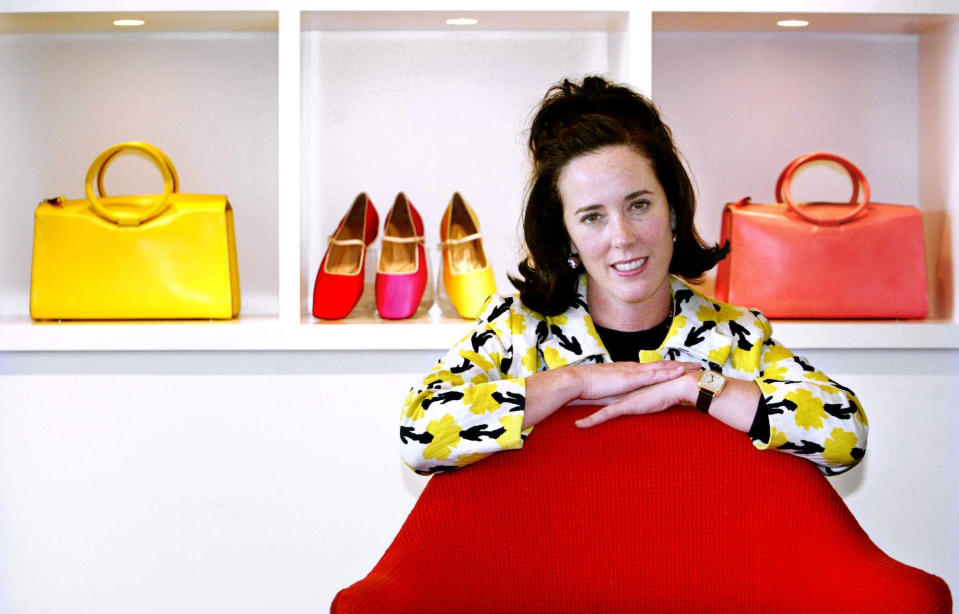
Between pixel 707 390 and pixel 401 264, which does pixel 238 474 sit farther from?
pixel 707 390

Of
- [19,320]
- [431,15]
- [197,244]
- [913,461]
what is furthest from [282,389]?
[913,461]

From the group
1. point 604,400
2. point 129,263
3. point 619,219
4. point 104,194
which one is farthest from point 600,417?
point 104,194

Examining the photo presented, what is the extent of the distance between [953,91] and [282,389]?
1.45 meters

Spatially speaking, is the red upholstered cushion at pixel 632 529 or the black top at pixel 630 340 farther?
the black top at pixel 630 340

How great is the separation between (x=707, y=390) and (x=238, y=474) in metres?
1.08

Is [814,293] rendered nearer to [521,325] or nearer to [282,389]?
[521,325]

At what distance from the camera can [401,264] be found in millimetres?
2189

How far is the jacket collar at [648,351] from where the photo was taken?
4.77 feet

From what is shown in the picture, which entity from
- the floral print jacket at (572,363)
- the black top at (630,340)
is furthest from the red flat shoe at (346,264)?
the black top at (630,340)

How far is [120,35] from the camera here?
89.9 inches

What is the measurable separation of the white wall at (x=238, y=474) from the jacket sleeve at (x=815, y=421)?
71 centimetres

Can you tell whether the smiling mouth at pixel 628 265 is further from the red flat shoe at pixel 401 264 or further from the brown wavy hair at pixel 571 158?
Result: the red flat shoe at pixel 401 264

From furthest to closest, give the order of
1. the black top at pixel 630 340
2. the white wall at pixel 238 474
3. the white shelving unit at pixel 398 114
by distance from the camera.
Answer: the white shelving unit at pixel 398 114
the white wall at pixel 238 474
the black top at pixel 630 340

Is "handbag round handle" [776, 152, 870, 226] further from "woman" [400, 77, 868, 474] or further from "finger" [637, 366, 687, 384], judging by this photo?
"finger" [637, 366, 687, 384]
